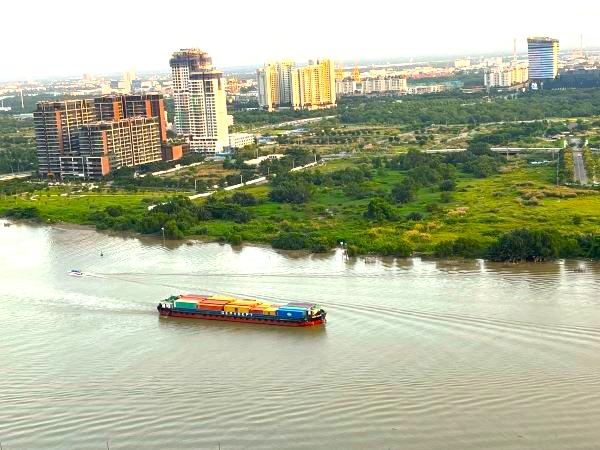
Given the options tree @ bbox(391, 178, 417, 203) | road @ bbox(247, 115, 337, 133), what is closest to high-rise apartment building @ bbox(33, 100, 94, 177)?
tree @ bbox(391, 178, 417, 203)

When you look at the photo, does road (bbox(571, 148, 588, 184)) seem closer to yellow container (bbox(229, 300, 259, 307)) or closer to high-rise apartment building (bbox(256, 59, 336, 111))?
yellow container (bbox(229, 300, 259, 307))

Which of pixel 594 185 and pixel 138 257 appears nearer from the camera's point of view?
pixel 138 257

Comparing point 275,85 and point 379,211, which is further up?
point 275,85

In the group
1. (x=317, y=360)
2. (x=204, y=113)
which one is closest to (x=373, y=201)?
(x=317, y=360)

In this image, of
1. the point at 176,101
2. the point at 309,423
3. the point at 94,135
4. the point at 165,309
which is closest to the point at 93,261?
the point at 165,309

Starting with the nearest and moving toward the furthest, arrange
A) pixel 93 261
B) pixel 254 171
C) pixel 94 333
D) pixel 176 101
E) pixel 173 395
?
1. pixel 173 395
2. pixel 94 333
3. pixel 93 261
4. pixel 254 171
5. pixel 176 101

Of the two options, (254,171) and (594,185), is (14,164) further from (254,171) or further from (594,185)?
(594,185)

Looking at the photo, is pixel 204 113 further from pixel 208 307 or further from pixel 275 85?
pixel 208 307
